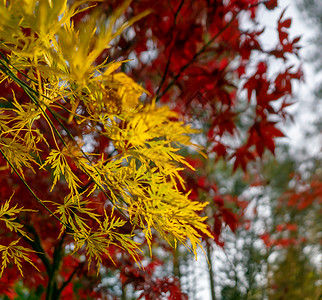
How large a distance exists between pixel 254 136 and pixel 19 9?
1.24 m

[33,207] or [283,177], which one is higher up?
[283,177]

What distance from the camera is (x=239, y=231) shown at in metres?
4.30

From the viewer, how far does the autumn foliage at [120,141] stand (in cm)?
81

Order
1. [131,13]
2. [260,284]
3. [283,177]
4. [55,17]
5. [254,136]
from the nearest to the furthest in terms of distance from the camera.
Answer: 1. [55,17]
2. [131,13]
3. [254,136]
4. [260,284]
5. [283,177]

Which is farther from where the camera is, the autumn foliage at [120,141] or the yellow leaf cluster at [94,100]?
the autumn foliage at [120,141]

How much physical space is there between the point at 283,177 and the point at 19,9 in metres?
5.80

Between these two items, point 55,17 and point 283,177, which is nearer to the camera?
point 55,17

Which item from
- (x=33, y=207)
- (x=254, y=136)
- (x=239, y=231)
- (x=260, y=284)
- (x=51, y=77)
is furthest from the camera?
(x=239, y=231)

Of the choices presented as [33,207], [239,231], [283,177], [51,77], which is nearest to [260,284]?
[239,231]

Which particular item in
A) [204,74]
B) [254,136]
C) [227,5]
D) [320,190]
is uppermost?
[320,190]

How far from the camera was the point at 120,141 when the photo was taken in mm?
792

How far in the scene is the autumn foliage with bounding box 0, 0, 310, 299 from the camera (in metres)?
0.81

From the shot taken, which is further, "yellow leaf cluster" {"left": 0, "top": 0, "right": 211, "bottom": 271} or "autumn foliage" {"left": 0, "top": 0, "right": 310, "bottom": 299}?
"autumn foliage" {"left": 0, "top": 0, "right": 310, "bottom": 299}

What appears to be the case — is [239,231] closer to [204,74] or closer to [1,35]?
[204,74]
